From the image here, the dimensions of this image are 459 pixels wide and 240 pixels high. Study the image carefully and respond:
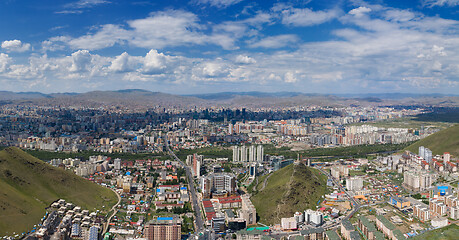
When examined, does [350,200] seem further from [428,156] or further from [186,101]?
[186,101]

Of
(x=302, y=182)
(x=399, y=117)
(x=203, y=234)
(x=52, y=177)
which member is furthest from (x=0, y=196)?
(x=399, y=117)

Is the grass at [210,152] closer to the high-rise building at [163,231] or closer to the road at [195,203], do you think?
the road at [195,203]

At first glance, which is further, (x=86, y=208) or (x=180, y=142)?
(x=180, y=142)

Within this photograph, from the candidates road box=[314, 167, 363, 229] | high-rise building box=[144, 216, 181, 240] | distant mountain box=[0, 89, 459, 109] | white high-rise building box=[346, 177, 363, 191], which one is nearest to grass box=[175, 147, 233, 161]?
road box=[314, 167, 363, 229]

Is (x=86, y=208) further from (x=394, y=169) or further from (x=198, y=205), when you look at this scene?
(x=394, y=169)

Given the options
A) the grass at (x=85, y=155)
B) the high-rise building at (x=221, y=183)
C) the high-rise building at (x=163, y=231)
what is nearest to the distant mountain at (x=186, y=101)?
the grass at (x=85, y=155)

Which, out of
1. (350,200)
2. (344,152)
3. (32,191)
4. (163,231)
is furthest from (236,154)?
(32,191)
